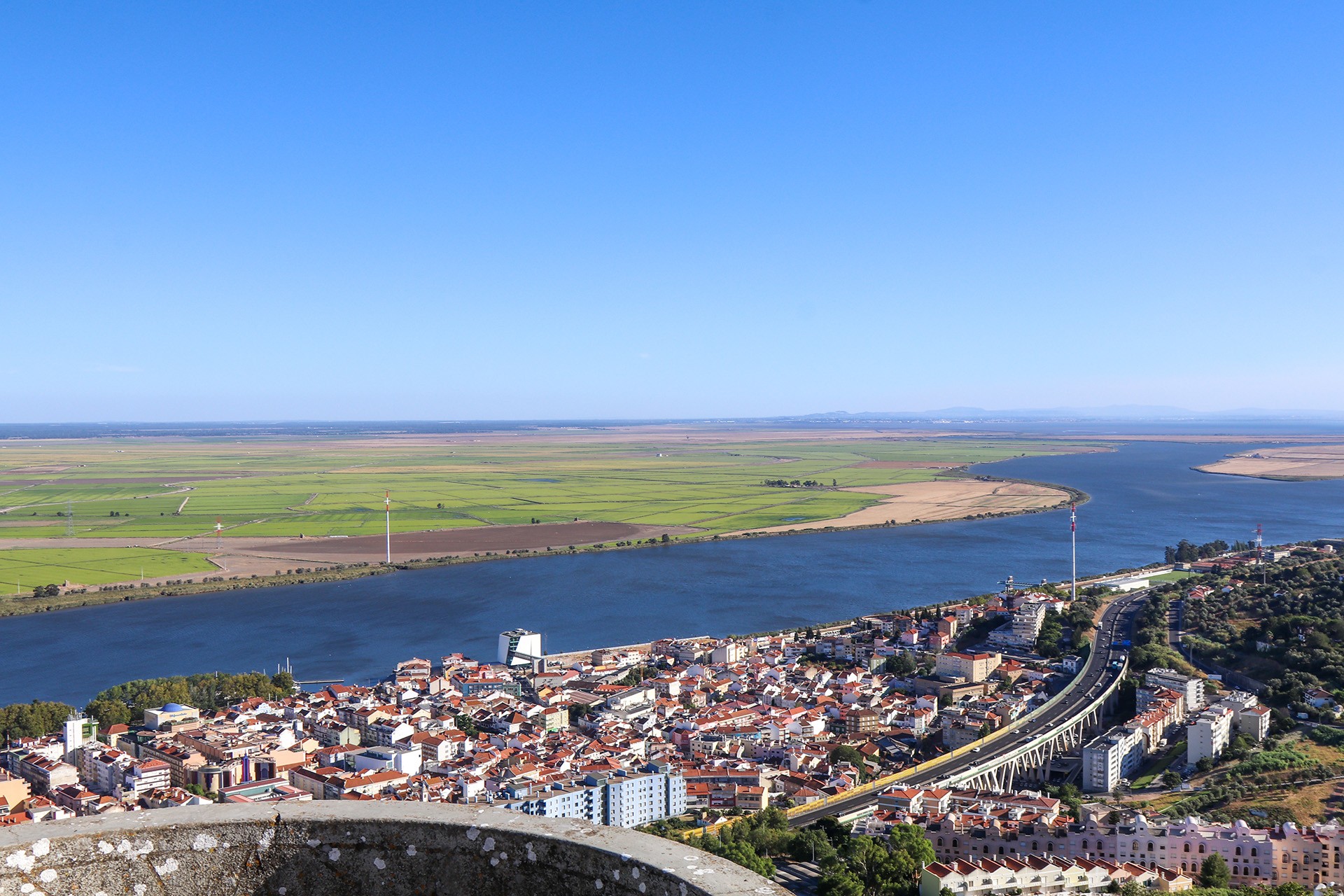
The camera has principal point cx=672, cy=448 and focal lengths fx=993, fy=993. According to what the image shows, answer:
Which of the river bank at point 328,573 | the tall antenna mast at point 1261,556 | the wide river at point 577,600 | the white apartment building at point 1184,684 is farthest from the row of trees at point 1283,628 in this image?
the river bank at point 328,573

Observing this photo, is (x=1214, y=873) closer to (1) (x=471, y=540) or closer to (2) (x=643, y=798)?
(2) (x=643, y=798)

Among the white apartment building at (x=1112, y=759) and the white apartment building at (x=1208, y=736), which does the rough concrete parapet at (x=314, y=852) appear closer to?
the white apartment building at (x=1112, y=759)

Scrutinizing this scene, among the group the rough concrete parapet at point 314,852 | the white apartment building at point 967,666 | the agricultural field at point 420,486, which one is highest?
the rough concrete parapet at point 314,852

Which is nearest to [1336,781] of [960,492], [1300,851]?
[1300,851]

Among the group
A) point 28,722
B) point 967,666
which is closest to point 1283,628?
point 967,666

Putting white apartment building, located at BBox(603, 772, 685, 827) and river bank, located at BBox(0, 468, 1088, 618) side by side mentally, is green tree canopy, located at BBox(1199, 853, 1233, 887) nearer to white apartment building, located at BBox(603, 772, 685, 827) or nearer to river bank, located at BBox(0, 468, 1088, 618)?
white apartment building, located at BBox(603, 772, 685, 827)

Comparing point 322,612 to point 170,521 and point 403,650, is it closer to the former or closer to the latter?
point 403,650
